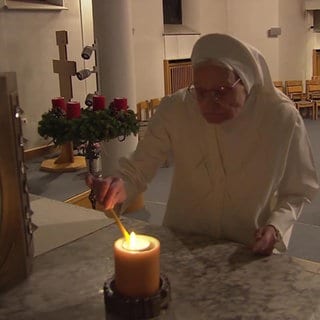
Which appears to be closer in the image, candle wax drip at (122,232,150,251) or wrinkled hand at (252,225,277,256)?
candle wax drip at (122,232,150,251)

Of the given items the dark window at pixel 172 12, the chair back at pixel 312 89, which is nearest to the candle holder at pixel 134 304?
the dark window at pixel 172 12

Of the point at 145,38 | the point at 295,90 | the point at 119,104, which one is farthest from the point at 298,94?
the point at 119,104

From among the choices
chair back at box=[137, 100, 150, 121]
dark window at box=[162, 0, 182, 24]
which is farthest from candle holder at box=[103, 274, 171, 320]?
dark window at box=[162, 0, 182, 24]

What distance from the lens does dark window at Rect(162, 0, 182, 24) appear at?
32.3 ft

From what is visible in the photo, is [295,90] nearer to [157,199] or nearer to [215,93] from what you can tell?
[157,199]

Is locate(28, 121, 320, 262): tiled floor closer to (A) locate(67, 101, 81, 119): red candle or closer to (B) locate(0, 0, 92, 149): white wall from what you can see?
(B) locate(0, 0, 92, 149): white wall

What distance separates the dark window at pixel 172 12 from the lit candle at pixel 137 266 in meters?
9.50

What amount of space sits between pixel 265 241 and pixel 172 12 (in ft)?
30.4

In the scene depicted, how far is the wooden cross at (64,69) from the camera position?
5.43 metres

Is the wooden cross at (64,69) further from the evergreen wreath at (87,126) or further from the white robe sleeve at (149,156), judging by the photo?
the white robe sleeve at (149,156)

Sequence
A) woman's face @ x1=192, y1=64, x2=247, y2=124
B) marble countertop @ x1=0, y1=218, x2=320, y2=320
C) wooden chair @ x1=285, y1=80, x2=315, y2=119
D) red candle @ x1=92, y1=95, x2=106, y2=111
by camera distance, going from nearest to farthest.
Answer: marble countertop @ x1=0, y1=218, x2=320, y2=320 → woman's face @ x1=192, y1=64, x2=247, y2=124 → red candle @ x1=92, y1=95, x2=106, y2=111 → wooden chair @ x1=285, y1=80, x2=315, y2=119

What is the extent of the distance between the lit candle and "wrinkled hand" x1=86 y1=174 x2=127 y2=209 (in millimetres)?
401

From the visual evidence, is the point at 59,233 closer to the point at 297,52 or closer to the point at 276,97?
the point at 276,97

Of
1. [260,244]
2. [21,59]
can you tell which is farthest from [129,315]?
[21,59]
